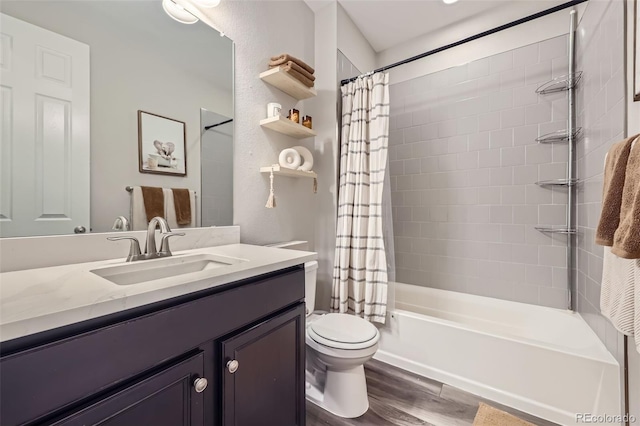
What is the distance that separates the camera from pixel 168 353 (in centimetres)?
68

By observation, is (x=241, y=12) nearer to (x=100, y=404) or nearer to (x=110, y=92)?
(x=110, y=92)

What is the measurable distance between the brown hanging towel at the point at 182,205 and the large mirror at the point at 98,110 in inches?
1.2

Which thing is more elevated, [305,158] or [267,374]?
[305,158]

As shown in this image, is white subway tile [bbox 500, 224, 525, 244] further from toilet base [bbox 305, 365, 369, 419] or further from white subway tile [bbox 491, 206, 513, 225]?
toilet base [bbox 305, 365, 369, 419]

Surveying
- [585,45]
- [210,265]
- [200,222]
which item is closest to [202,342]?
[210,265]

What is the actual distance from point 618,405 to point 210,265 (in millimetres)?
1980

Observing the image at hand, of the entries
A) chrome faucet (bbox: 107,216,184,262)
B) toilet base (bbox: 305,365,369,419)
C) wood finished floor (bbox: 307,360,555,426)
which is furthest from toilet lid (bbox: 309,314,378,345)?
chrome faucet (bbox: 107,216,184,262)

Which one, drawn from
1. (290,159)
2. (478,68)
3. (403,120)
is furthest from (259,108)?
(478,68)

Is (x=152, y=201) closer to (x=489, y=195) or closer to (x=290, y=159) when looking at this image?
(x=290, y=159)

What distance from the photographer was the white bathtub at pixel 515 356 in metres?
1.28

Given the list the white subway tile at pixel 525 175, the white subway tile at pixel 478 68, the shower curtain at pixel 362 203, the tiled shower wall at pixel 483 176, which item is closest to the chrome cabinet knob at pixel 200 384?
the shower curtain at pixel 362 203

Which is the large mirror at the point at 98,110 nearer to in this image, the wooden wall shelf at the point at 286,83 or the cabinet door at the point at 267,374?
the wooden wall shelf at the point at 286,83

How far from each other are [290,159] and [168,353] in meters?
1.35

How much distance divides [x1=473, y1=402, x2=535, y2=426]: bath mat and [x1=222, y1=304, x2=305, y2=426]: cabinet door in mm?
947
